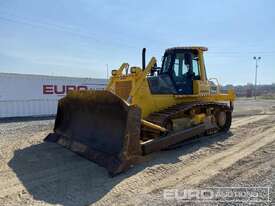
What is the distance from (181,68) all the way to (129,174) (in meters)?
4.49

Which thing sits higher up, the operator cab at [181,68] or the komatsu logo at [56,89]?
the operator cab at [181,68]

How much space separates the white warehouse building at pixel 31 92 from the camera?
49.9 ft

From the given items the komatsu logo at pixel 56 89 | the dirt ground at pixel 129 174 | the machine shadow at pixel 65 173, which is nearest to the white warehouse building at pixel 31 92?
the komatsu logo at pixel 56 89

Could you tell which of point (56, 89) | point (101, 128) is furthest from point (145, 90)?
point (56, 89)

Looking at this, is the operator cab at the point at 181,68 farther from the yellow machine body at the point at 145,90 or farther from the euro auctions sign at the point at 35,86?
the euro auctions sign at the point at 35,86

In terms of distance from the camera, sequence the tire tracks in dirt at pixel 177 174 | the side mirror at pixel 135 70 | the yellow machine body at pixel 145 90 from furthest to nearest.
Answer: the side mirror at pixel 135 70, the yellow machine body at pixel 145 90, the tire tracks in dirt at pixel 177 174

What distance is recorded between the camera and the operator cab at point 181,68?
863cm

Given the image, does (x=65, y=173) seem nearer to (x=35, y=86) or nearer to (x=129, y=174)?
(x=129, y=174)

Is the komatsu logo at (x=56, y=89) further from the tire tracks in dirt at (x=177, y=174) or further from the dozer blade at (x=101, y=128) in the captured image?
the tire tracks in dirt at (x=177, y=174)

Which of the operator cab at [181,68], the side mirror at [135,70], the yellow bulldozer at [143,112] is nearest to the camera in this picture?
the yellow bulldozer at [143,112]

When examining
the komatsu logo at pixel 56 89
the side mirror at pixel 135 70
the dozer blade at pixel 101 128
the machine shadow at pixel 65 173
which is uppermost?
the side mirror at pixel 135 70

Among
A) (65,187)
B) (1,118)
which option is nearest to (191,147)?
(65,187)

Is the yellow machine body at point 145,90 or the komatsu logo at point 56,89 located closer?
the yellow machine body at point 145,90

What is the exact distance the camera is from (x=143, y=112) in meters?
7.28
